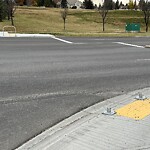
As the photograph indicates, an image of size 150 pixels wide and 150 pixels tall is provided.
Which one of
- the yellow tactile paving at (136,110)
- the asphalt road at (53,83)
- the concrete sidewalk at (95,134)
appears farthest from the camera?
the yellow tactile paving at (136,110)

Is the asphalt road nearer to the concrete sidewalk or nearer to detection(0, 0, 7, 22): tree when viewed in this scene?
the concrete sidewalk

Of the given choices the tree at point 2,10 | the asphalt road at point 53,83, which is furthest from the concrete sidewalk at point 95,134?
the tree at point 2,10

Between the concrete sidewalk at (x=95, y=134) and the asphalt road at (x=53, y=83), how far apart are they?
0.98ft

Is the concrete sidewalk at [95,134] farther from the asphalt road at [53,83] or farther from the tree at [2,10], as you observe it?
the tree at [2,10]

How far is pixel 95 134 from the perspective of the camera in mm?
5418

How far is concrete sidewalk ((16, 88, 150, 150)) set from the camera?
496 cm

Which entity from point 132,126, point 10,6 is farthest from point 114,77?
point 10,6

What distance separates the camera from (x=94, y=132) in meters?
5.50

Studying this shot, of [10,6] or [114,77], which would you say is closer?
[114,77]

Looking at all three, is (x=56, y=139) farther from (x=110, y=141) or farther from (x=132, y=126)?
(x=132, y=126)

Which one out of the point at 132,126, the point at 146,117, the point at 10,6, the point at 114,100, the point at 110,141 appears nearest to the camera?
the point at 110,141

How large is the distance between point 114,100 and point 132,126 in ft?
6.13

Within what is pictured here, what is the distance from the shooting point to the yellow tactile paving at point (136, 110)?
6.50 meters

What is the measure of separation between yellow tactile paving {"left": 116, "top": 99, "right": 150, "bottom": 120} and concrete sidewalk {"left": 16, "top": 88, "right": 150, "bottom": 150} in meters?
0.15
